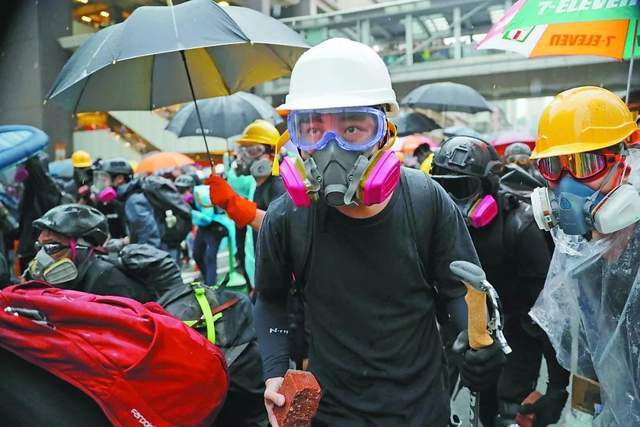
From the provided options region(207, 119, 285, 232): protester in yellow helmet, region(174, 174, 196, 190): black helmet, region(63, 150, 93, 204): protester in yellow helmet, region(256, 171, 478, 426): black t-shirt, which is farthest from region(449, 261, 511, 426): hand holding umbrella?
region(174, 174, 196, 190): black helmet

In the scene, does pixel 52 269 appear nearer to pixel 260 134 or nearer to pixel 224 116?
pixel 260 134

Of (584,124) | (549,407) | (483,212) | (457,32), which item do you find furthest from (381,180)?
(457,32)

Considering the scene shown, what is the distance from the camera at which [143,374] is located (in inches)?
74.5

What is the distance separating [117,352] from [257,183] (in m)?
3.13

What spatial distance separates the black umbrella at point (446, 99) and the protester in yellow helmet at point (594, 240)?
23.6 ft

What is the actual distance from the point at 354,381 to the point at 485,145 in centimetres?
172

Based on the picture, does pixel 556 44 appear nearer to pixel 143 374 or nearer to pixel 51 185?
pixel 143 374

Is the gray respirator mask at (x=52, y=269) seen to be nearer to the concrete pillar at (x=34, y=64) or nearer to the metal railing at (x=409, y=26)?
the concrete pillar at (x=34, y=64)

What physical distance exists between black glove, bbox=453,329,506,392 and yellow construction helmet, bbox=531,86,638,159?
89cm

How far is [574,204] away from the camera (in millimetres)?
2045

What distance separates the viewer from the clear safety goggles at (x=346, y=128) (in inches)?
66.8

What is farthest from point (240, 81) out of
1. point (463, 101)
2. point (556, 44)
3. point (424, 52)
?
point (424, 52)

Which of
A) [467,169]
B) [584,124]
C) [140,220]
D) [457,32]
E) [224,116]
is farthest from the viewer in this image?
[457,32]

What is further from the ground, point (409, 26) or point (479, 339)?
point (409, 26)
